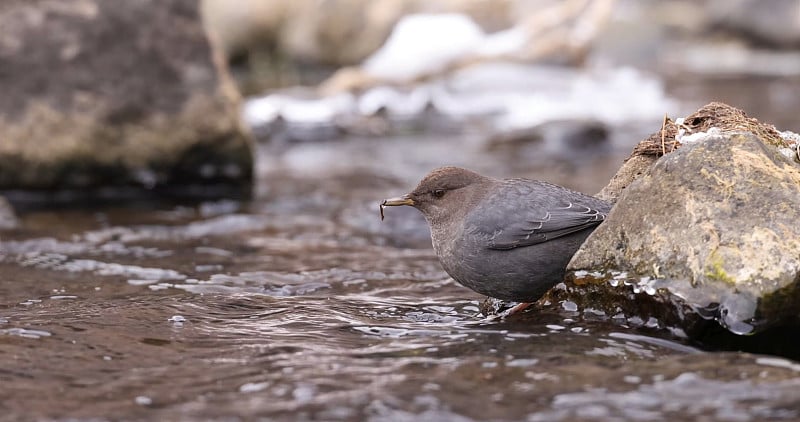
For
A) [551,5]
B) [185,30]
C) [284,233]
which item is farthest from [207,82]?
[551,5]

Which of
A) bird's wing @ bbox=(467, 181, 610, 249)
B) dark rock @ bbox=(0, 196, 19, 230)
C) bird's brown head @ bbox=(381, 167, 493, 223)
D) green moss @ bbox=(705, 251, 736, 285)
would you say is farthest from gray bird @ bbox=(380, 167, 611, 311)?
dark rock @ bbox=(0, 196, 19, 230)

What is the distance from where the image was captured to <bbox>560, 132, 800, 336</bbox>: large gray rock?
142 inches

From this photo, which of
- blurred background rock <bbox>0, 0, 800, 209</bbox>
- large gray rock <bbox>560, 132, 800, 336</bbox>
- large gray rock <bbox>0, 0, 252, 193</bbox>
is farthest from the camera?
blurred background rock <bbox>0, 0, 800, 209</bbox>

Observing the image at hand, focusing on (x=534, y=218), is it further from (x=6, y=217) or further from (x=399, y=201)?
(x=6, y=217)

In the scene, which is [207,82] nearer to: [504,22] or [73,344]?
[73,344]

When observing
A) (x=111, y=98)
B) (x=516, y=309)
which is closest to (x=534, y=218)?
(x=516, y=309)

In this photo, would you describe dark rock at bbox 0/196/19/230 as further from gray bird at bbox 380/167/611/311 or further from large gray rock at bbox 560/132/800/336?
large gray rock at bbox 560/132/800/336

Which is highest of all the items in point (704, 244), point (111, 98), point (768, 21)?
point (768, 21)

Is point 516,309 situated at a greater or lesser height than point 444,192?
lesser

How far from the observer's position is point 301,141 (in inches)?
505

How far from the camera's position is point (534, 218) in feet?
14.5

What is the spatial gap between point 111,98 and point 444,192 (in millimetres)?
4565

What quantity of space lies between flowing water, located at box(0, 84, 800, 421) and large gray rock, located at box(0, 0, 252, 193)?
155cm

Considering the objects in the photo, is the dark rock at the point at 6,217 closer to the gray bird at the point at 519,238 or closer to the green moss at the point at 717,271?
the gray bird at the point at 519,238
